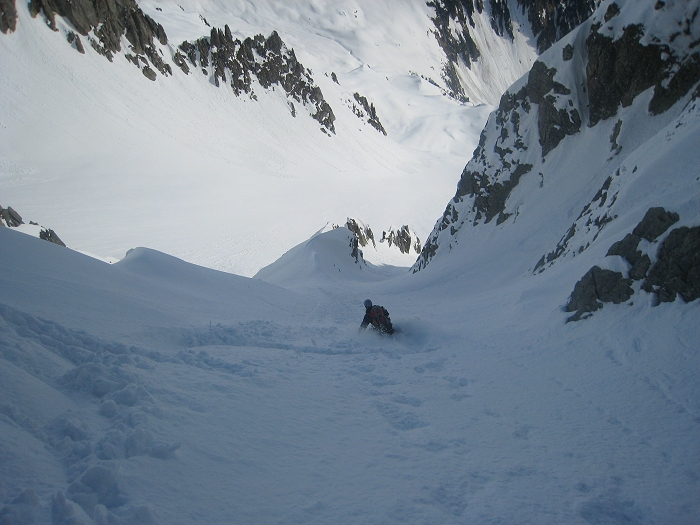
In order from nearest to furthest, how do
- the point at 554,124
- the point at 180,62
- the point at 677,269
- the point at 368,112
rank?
the point at 677,269
the point at 554,124
the point at 180,62
the point at 368,112

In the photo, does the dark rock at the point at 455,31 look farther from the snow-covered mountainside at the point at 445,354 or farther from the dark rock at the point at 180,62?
the snow-covered mountainside at the point at 445,354

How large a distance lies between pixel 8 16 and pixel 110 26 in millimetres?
8595

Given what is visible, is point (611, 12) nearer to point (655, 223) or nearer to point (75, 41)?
point (655, 223)

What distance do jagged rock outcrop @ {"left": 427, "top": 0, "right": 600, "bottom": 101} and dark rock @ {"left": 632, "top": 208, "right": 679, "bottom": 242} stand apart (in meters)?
103

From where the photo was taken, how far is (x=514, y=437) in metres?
3.77

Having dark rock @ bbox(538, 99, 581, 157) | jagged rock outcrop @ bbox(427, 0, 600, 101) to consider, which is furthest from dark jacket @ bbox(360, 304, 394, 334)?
jagged rock outcrop @ bbox(427, 0, 600, 101)

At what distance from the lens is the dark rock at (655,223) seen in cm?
568

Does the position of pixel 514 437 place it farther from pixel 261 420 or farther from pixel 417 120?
pixel 417 120

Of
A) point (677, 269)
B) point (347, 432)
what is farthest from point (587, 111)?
point (347, 432)

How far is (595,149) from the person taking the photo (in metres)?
13.3

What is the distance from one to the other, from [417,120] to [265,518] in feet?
256

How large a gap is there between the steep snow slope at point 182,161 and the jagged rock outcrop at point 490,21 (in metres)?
61.4

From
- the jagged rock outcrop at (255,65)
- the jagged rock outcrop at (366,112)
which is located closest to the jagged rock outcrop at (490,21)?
the jagged rock outcrop at (366,112)

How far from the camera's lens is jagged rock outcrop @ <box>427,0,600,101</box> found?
10500 cm
